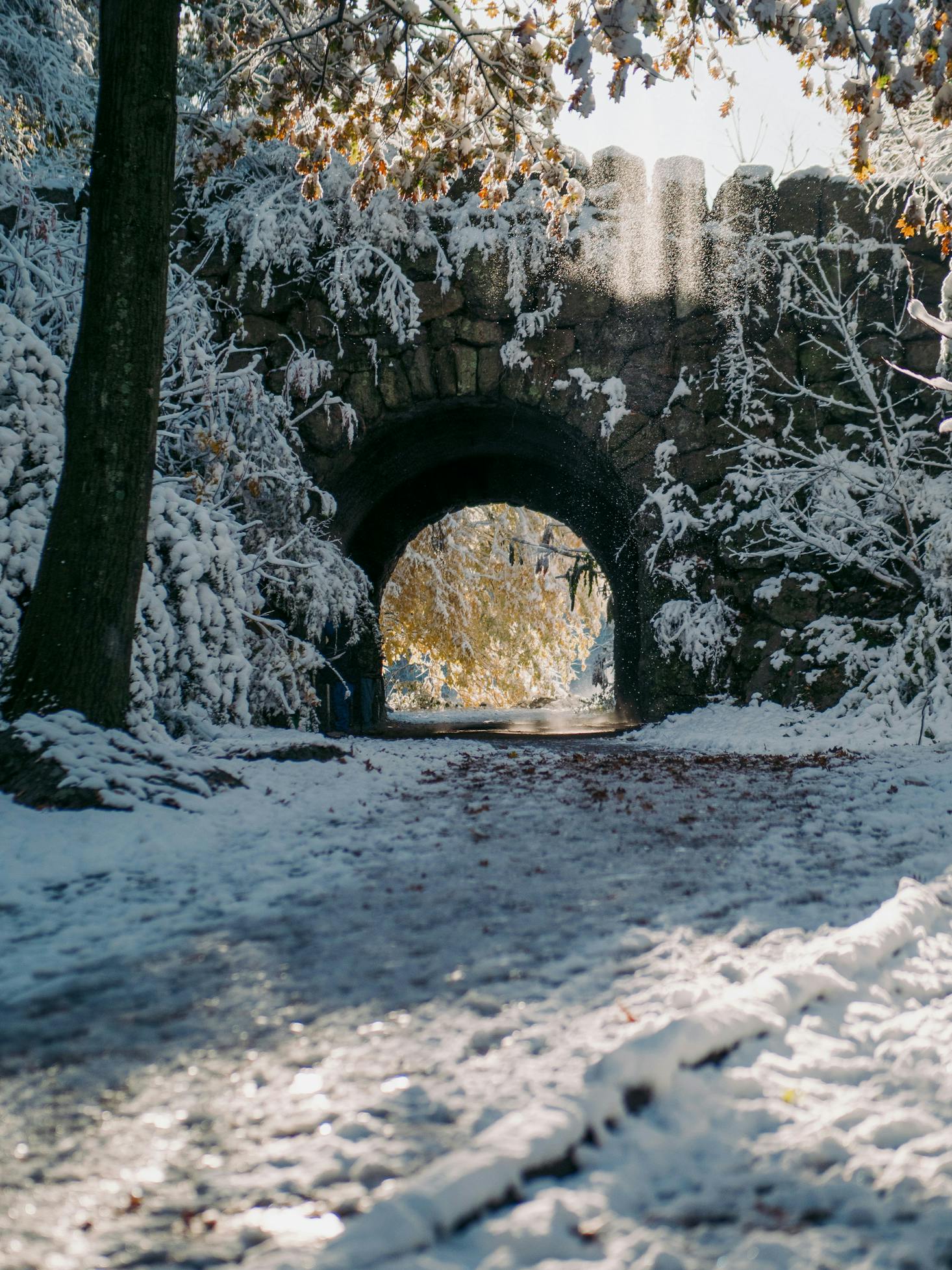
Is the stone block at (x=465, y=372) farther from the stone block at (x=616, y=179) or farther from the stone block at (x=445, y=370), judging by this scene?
the stone block at (x=616, y=179)

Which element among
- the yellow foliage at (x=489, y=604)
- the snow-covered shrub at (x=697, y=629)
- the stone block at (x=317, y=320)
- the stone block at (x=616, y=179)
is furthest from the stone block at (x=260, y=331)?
the yellow foliage at (x=489, y=604)

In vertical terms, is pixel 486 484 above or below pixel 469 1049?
above

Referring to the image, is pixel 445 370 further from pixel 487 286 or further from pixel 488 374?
pixel 487 286

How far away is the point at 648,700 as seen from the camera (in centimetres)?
858

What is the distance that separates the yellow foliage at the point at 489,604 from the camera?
1530 centimetres

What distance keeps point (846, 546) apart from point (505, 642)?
30.4 ft

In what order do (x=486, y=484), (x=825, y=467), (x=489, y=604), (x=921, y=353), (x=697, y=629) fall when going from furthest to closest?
(x=489, y=604) → (x=486, y=484) → (x=921, y=353) → (x=697, y=629) → (x=825, y=467)

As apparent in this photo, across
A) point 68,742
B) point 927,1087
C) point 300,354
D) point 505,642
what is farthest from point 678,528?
point 505,642

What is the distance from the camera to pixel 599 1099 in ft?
4.52

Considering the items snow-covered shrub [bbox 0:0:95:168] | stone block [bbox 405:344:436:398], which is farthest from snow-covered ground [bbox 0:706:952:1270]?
snow-covered shrub [bbox 0:0:95:168]

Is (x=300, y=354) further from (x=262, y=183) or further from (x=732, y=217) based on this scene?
(x=732, y=217)

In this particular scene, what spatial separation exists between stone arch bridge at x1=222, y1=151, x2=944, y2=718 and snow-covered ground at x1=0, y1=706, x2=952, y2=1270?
5.87 m

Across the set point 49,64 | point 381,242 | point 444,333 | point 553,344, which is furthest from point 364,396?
point 49,64

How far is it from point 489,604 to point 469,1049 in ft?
47.9
